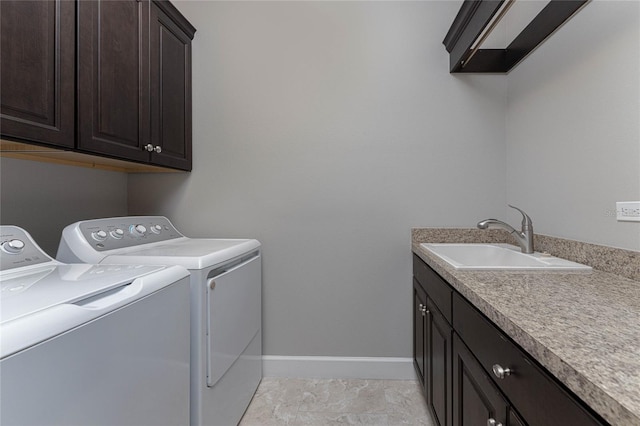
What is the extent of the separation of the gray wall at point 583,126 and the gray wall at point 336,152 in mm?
262

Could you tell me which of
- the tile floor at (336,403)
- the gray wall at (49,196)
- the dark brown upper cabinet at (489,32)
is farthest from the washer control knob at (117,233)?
the dark brown upper cabinet at (489,32)

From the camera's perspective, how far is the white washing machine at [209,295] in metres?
1.23

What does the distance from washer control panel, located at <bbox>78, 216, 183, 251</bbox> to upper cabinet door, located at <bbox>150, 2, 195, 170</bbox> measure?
363mm

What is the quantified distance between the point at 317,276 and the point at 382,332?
57 centimetres

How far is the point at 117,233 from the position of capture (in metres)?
1.53

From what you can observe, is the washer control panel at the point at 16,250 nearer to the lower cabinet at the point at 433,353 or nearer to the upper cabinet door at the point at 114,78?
the upper cabinet door at the point at 114,78

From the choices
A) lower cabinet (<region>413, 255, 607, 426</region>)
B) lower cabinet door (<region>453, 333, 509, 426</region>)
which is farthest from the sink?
lower cabinet door (<region>453, 333, 509, 426</region>)

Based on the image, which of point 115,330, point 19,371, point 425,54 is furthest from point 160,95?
point 425,54

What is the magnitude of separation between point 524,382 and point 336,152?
160 centimetres

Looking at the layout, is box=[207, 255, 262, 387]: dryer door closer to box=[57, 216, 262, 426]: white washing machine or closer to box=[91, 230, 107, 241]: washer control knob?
box=[57, 216, 262, 426]: white washing machine

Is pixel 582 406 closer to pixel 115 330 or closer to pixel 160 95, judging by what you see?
pixel 115 330

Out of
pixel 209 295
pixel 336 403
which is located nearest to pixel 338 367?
pixel 336 403

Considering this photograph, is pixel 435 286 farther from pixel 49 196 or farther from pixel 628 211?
pixel 49 196

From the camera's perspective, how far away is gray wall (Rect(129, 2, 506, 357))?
6.50 feet
